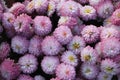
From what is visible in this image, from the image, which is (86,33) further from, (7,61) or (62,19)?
(7,61)

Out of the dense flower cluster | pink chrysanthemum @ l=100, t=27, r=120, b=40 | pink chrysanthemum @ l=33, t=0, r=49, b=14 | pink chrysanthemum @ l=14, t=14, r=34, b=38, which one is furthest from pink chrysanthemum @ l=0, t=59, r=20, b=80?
pink chrysanthemum @ l=100, t=27, r=120, b=40

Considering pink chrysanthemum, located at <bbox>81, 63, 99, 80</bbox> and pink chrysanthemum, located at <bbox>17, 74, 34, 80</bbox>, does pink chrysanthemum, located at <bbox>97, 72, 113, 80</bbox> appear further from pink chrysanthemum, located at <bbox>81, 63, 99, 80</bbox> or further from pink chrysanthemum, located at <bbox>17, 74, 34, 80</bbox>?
pink chrysanthemum, located at <bbox>17, 74, 34, 80</bbox>

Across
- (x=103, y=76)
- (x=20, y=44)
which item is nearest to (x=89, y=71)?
(x=103, y=76)

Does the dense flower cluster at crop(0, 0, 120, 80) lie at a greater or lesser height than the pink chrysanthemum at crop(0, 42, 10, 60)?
greater

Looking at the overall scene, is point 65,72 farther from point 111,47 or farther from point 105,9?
point 105,9

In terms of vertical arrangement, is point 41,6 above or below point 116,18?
below

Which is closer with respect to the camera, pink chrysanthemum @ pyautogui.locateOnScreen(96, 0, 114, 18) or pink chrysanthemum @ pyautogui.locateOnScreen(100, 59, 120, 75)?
pink chrysanthemum @ pyautogui.locateOnScreen(100, 59, 120, 75)
